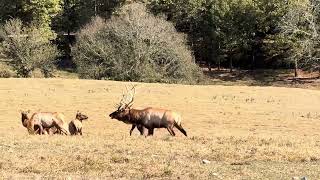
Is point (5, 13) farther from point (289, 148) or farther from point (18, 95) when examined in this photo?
point (289, 148)

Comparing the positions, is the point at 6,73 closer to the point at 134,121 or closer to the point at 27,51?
the point at 27,51

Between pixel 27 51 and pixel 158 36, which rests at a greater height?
pixel 158 36

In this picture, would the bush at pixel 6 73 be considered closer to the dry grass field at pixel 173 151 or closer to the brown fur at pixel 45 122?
the dry grass field at pixel 173 151

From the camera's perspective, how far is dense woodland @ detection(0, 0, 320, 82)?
5741 centimetres

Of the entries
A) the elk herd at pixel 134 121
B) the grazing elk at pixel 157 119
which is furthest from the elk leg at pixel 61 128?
the grazing elk at pixel 157 119

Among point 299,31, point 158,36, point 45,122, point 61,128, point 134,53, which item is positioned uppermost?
point 299,31

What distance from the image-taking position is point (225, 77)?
248 ft

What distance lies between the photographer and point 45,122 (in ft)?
69.1

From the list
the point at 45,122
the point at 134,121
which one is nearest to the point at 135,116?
the point at 134,121

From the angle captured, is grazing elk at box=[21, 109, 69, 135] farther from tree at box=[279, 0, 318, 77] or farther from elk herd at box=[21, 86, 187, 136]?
tree at box=[279, 0, 318, 77]

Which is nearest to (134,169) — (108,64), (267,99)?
(267,99)

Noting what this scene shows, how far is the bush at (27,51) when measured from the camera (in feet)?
209

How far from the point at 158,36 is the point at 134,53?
3747 millimetres

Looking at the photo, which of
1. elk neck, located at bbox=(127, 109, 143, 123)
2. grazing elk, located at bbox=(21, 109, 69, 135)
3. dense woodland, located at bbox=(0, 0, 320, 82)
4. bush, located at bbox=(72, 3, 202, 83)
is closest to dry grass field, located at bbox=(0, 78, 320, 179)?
elk neck, located at bbox=(127, 109, 143, 123)
